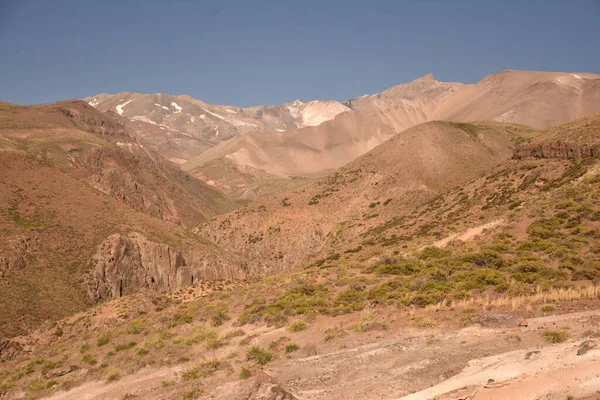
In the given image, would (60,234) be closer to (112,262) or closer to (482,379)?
(112,262)

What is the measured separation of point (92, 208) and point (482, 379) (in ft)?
182

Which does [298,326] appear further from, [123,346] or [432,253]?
[432,253]

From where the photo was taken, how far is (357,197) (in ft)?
274

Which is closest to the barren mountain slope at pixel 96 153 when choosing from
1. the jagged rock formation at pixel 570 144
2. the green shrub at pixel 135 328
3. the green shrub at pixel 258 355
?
the green shrub at pixel 135 328

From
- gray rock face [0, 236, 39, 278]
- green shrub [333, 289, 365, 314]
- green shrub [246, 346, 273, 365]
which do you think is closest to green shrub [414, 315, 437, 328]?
green shrub [333, 289, 365, 314]

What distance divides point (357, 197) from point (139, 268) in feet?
139

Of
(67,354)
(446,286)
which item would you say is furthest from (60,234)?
(446,286)

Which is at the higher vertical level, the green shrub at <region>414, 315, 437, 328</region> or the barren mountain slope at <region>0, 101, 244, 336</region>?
the barren mountain slope at <region>0, 101, 244, 336</region>

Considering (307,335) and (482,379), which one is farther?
(307,335)

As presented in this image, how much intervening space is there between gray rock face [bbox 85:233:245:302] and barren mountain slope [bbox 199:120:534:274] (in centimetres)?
1828

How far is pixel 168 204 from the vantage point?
4469 inches

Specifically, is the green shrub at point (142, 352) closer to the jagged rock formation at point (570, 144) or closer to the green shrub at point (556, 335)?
the green shrub at point (556, 335)

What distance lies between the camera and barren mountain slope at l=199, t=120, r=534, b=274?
75.9m

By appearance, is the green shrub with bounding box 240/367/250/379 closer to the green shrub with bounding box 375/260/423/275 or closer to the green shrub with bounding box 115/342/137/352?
the green shrub with bounding box 115/342/137/352
